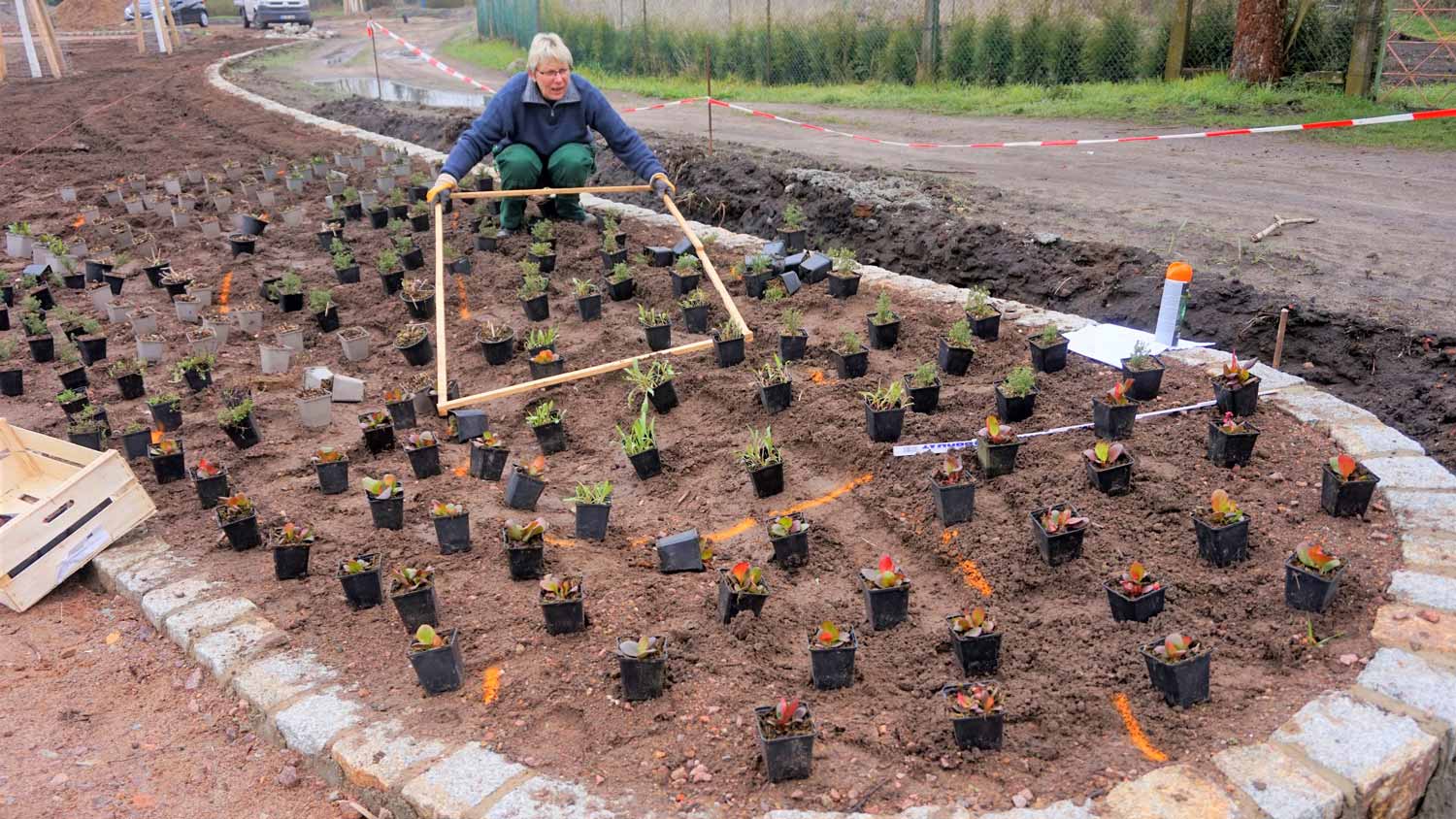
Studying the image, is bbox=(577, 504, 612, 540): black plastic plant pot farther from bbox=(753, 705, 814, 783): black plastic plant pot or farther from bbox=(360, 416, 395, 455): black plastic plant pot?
bbox=(753, 705, 814, 783): black plastic plant pot

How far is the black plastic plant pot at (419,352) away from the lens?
5918 millimetres

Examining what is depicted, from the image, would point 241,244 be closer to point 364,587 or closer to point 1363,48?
point 364,587

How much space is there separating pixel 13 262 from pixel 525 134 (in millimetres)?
A: 4217

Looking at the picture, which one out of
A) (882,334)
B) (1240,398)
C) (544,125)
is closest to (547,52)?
(544,125)

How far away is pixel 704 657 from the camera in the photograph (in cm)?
327

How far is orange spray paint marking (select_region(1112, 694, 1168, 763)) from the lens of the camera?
278 centimetres

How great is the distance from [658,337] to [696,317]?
1.32ft

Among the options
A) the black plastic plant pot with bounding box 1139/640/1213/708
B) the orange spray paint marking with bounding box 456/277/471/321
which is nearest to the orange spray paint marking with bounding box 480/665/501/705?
the black plastic plant pot with bounding box 1139/640/1213/708

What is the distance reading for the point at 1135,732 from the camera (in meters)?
2.88

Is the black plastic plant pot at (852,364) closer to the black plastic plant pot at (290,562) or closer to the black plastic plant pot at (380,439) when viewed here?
the black plastic plant pot at (380,439)

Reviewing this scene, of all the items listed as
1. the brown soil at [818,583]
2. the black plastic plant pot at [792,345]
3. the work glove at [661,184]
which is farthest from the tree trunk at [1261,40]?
the black plastic plant pot at [792,345]

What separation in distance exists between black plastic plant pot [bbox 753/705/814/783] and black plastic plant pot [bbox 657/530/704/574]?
104 cm

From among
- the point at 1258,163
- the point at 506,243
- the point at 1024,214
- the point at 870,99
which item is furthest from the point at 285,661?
the point at 870,99

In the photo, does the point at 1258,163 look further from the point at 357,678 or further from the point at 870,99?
the point at 357,678
